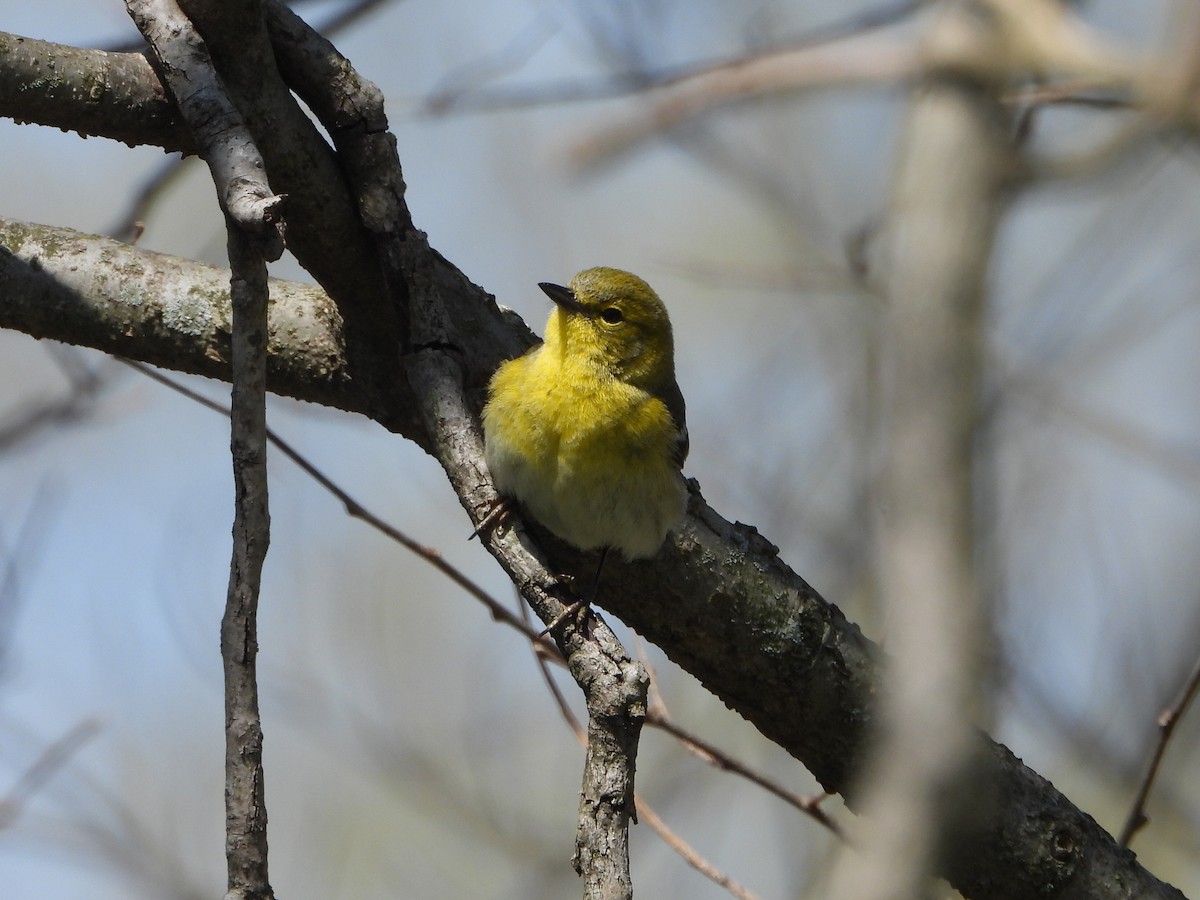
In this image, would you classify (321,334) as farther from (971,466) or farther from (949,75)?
(949,75)

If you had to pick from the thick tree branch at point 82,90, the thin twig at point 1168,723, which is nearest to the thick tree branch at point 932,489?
the thin twig at point 1168,723

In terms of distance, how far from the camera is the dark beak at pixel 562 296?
444 centimetres

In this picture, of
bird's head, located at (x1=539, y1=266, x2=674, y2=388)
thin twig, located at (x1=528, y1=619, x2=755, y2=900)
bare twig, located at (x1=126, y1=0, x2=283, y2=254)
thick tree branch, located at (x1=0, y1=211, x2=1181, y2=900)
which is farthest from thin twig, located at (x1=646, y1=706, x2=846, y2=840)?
bare twig, located at (x1=126, y1=0, x2=283, y2=254)

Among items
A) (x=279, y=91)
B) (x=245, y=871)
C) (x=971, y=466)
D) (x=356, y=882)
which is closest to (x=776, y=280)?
(x=971, y=466)

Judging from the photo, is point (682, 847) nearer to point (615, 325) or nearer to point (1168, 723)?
point (1168, 723)

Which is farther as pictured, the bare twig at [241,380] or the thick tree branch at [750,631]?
the thick tree branch at [750,631]

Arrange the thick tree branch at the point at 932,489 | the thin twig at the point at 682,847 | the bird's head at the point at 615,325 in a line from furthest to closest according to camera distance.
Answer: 1. the bird's head at the point at 615,325
2. the thin twig at the point at 682,847
3. the thick tree branch at the point at 932,489

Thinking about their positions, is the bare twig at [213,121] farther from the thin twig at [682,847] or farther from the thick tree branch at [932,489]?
the thick tree branch at [932,489]

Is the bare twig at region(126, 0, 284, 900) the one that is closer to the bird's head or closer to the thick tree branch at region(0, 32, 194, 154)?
the thick tree branch at region(0, 32, 194, 154)

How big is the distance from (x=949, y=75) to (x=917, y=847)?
419 centimetres

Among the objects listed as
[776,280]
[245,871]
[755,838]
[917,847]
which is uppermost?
[776,280]

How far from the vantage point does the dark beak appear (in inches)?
175

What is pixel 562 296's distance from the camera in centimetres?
445

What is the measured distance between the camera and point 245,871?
6.77ft
